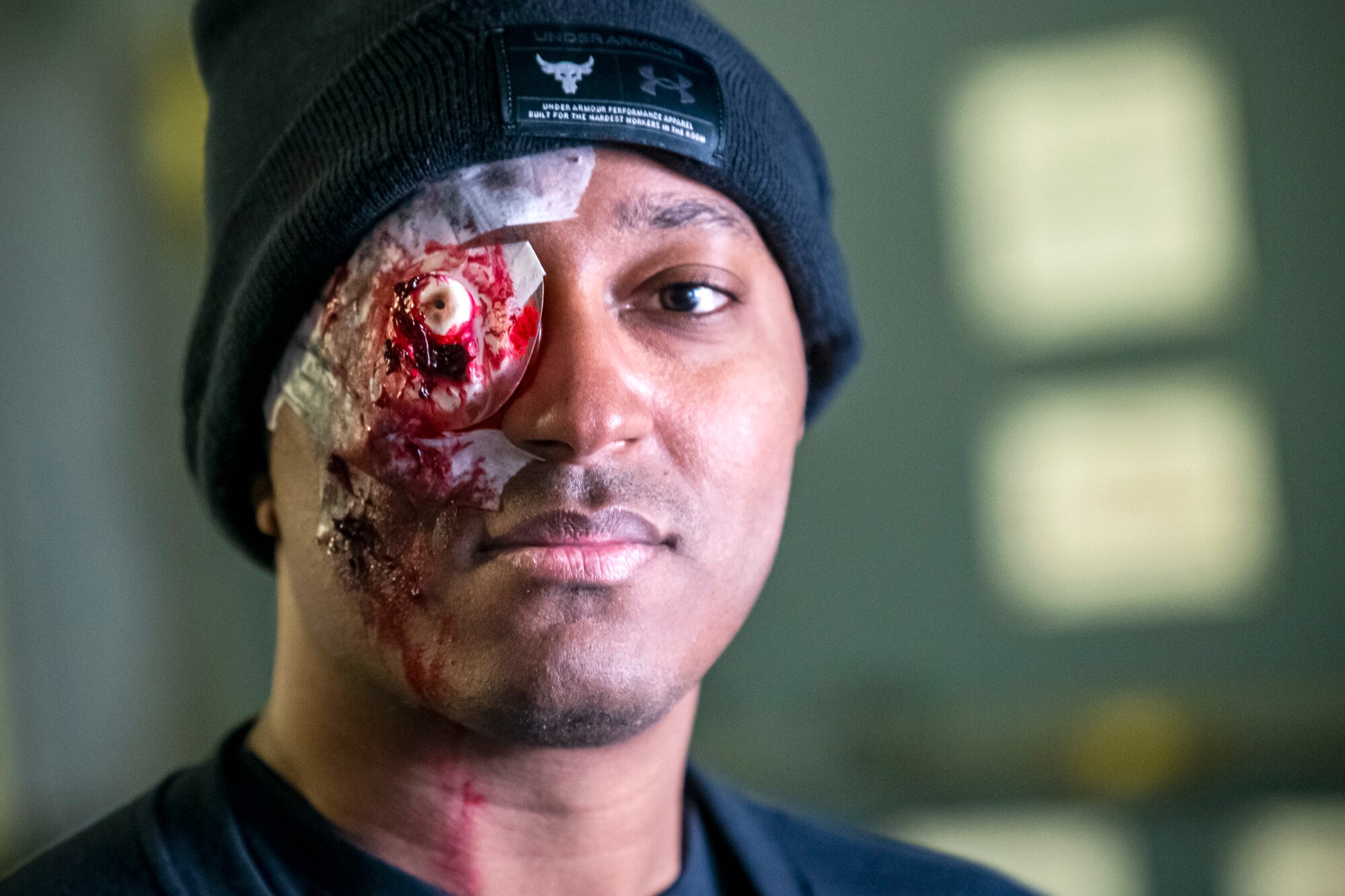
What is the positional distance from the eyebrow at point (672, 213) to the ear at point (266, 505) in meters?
0.43

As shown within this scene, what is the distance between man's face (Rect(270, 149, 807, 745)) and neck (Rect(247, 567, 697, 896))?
5 cm

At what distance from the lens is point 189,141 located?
393 centimetres

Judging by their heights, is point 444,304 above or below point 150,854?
above

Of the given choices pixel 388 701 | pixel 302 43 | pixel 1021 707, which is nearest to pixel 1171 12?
pixel 1021 707

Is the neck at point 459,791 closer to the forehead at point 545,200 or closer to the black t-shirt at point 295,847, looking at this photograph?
the black t-shirt at point 295,847

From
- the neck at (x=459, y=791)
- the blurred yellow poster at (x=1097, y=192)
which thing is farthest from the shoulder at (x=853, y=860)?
the blurred yellow poster at (x=1097, y=192)

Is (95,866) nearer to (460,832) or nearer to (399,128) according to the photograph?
(460,832)

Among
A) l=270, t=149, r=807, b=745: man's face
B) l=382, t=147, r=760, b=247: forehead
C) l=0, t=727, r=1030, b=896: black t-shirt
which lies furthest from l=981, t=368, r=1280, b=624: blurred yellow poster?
l=382, t=147, r=760, b=247: forehead

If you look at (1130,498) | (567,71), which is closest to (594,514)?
(567,71)

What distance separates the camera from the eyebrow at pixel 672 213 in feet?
3.54

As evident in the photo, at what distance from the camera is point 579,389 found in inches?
39.4

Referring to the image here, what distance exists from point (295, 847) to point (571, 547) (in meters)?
0.37

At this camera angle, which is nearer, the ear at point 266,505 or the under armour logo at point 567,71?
the under armour logo at point 567,71

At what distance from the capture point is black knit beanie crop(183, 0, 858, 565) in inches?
42.1
